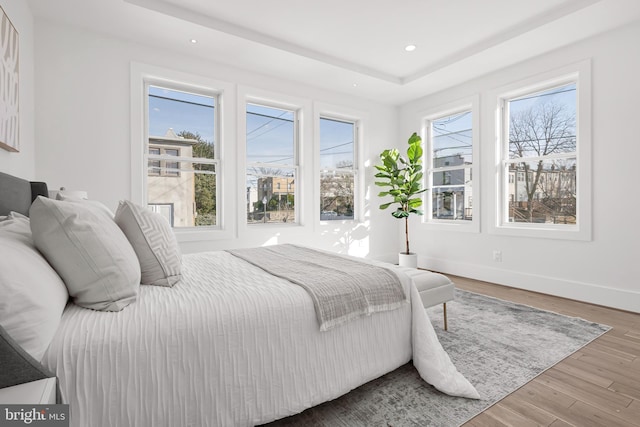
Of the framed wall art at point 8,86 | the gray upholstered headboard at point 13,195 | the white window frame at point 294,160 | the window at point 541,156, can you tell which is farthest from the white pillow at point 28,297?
the window at point 541,156

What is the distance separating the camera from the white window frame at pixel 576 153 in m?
3.23

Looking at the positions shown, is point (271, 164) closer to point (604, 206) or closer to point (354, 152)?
point (354, 152)

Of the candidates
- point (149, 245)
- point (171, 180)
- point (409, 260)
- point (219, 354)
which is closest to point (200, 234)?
point (171, 180)

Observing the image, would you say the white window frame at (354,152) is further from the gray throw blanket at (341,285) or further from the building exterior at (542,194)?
the gray throw blanket at (341,285)

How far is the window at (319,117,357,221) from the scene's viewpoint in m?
4.71

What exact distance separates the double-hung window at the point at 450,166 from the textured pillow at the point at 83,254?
4195 millimetres

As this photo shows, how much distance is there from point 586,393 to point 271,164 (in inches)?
144

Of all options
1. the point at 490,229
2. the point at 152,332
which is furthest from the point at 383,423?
the point at 490,229

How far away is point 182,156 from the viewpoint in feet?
11.8

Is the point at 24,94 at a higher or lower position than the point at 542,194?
higher

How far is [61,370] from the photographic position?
907mm

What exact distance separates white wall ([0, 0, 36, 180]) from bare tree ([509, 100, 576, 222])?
4.93 m

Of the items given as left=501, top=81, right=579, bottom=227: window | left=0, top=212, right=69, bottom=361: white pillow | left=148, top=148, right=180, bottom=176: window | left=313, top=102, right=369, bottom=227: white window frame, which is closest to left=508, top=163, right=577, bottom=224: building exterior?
left=501, top=81, right=579, bottom=227: window

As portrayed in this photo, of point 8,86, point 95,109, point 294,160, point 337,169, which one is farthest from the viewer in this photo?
point 337,169
